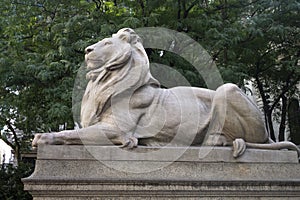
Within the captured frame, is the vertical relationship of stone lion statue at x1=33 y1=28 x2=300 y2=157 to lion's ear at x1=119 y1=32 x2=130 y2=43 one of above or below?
below

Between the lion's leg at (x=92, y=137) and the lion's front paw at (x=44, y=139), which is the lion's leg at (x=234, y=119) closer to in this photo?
the lion's leg at (x=92, y=137)

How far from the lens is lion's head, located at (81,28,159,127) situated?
5.51 meters

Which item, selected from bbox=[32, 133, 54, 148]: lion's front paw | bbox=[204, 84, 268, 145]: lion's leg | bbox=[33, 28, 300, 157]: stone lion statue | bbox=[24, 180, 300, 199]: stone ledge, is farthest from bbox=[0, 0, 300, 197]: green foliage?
bbox=[24, 180, 300, 199]: stone ledge

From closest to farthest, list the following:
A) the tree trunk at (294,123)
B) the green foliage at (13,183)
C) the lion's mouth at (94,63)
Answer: the lion's mouth at (94,63)
the green foliage at (13,183)
the tree trunk at (294,123)

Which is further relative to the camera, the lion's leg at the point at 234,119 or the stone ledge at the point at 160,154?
the lion's leg at the point at 234,119

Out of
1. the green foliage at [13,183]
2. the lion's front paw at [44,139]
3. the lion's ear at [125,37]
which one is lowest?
the green foliage at [13,183]

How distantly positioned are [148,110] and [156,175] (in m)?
0.95

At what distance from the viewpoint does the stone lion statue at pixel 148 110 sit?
17.8ft

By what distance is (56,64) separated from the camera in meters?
11.1

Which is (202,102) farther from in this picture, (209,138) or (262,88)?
(262,88)

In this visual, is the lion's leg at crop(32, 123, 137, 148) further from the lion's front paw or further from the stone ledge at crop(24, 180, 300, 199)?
the stone ledge at crop(24, 180, 300, 199)

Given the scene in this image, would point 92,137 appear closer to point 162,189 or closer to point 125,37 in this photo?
point 162,189

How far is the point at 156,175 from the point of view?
5.07 metres

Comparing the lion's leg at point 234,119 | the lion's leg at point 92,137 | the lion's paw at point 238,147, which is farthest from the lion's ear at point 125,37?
the lion's paw at point 238,147
